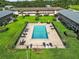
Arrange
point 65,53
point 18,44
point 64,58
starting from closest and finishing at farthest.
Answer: point 64,58, point 65,53, point 18,44

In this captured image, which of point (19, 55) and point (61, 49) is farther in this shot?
point (61, 49)

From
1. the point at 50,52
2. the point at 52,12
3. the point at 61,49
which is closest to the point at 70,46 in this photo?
the point at 61,49

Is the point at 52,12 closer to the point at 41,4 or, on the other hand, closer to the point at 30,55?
the point at 41,4

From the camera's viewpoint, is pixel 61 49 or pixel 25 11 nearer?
pixel 61 49

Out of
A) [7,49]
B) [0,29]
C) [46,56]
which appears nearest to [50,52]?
[46,56]

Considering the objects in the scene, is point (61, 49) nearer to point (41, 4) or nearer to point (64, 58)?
point (64, 58)

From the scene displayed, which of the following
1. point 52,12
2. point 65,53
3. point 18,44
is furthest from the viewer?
point 52,12

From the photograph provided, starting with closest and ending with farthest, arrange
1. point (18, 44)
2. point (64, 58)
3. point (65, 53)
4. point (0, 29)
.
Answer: point (64, 58)
point (65, 53)
point (18, 44)
point (0, 29)

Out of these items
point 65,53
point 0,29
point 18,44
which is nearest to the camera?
point 65,53

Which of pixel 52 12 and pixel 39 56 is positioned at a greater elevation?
pixel 39 56
